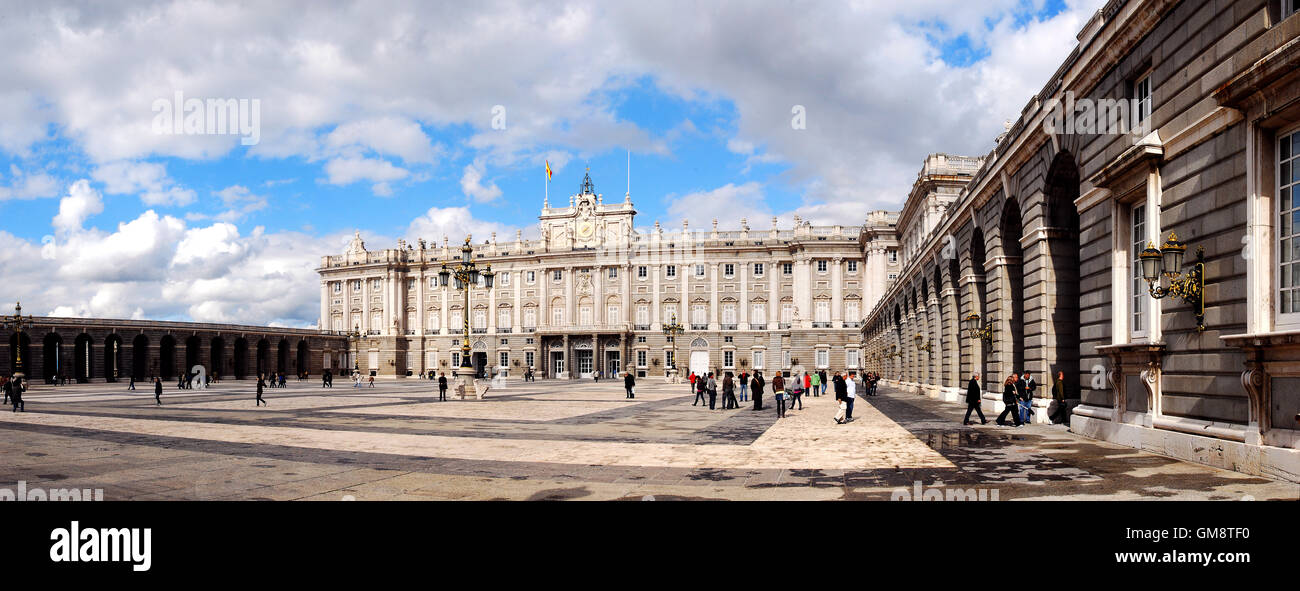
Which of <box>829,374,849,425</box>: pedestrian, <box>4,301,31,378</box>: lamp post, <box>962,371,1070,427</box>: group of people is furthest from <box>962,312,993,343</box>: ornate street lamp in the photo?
<box>4,301,31,378</box>: lamp post

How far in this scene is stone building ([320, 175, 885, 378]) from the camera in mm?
78062

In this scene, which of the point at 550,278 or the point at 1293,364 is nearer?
the point at 1293,364

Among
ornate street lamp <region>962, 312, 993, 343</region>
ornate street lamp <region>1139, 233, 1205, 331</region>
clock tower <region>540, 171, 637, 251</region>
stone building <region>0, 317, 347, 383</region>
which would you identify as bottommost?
stone building <region>0, 317, 347, 383</region>

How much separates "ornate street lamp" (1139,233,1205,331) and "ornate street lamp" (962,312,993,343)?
1131 centimetres

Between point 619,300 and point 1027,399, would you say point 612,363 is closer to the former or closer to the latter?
point 619,300

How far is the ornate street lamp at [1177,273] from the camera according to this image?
10812 millimetres

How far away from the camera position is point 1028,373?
19.2 meters

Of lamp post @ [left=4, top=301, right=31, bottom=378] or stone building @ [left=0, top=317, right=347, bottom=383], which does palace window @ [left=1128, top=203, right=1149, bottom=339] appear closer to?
lamp post @ [left=4, top=301, right=31, bottom=378]

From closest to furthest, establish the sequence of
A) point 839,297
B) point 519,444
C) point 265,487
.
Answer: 1. point 265,487
2. point 519,444
3. point 839,297

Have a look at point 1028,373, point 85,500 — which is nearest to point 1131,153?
point 1028,373

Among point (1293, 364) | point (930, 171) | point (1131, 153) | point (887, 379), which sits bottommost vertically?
point (887, 379)

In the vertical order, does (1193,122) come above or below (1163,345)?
above
